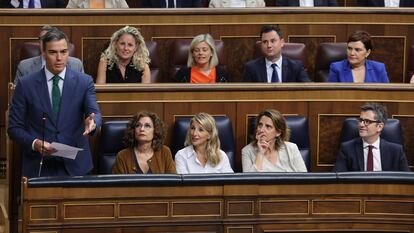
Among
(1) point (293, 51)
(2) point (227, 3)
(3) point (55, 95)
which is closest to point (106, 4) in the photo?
(2) point (227, 3)

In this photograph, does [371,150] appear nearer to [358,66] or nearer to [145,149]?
[358,66]

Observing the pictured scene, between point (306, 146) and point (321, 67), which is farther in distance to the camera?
point (321, 67)

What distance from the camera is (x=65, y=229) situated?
3.50m

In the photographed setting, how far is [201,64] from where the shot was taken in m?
5.11

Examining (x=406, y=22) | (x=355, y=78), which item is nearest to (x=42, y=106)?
(x=355, y=78)

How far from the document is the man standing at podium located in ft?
0.44

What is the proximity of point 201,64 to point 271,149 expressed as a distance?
0.78 m

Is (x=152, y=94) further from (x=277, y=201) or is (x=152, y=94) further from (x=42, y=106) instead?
(x=277, y=201)

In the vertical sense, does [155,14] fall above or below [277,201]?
above

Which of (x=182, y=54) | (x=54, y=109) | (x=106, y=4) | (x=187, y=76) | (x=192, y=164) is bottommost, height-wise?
(x=192, y=164)

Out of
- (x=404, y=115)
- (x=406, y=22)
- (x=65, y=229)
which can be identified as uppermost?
(x=406, y=22)

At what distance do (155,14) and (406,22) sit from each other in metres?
1.27

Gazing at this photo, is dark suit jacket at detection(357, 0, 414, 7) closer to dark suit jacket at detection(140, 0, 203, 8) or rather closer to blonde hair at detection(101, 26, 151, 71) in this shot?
dark suit jacket at detection(140, 0, 203, 8)

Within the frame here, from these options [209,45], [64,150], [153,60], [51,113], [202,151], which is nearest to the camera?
[64,150]
